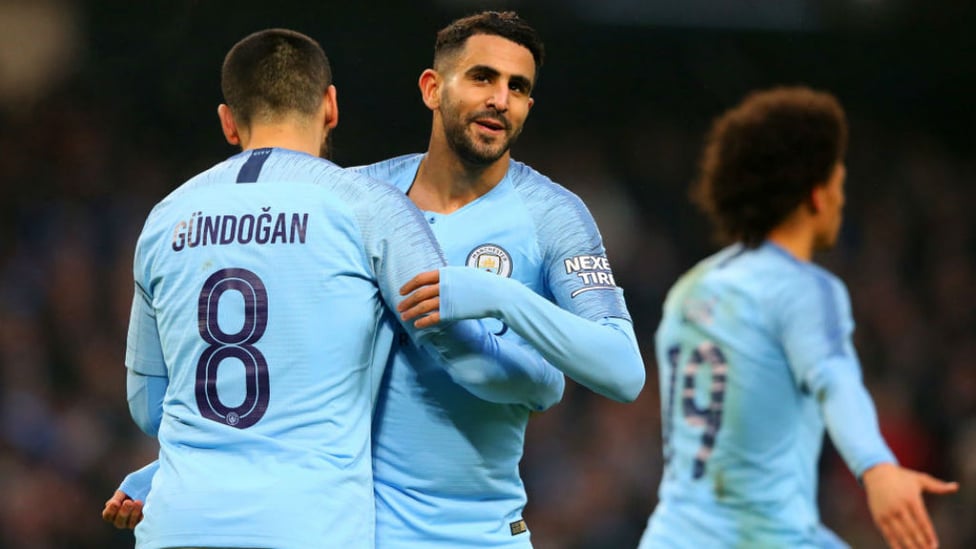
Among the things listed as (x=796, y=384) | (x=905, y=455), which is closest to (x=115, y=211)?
(x=905, y=455)

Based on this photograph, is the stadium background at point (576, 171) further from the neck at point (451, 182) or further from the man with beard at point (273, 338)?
the man with beard at point (273, 338)

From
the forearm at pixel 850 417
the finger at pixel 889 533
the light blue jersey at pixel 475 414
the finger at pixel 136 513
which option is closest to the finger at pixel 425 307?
the light blue jersey at pixel 475 414

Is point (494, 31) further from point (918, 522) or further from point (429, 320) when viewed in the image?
point (918, 522)

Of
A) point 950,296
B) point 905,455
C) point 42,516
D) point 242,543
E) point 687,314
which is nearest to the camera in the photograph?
point 242,543

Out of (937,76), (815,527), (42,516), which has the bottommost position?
(42,516)

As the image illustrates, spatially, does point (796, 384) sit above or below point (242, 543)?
above

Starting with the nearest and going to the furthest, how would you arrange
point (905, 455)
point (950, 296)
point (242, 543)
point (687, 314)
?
1. point (242, 543)
2. point (687, 314)
3. point (905, 455)
4. point (950, 296)

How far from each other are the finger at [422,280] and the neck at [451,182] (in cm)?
72

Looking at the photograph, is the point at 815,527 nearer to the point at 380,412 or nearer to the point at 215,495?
the point at 380,412

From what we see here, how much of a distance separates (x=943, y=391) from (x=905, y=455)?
1.02 m

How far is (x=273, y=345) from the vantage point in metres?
3.22

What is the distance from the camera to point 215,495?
3.16m

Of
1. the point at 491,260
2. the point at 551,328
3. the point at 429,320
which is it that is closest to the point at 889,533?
the point at 551,328

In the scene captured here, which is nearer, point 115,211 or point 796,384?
point 796,384
